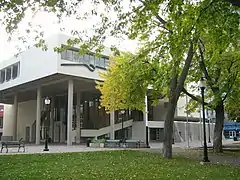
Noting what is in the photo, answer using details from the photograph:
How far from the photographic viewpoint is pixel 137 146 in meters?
28.5

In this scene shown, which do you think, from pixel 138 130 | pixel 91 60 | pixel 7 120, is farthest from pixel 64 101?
pixel 91 60

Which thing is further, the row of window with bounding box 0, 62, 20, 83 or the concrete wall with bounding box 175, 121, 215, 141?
the concrete wall with bounding box 175, 121, 215, 141

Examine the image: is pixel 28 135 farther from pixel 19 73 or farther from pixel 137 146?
pixel 137 146

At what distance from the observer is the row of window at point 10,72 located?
44.6 metres

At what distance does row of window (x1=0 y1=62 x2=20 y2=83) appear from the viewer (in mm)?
44619

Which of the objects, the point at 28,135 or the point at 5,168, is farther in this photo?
the point at 28,135

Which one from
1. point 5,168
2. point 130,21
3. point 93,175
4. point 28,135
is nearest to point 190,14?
point 130,21

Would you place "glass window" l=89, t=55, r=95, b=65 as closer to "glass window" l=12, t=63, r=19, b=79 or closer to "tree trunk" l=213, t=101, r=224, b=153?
"glass window" l=12, t=63, r=19, b=79

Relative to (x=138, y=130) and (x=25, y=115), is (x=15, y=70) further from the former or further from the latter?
(x=138, y=130)

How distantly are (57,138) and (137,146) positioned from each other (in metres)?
29.0

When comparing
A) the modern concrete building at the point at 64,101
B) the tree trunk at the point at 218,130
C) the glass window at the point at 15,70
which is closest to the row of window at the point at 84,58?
the modern concrete building at the point at 64,101

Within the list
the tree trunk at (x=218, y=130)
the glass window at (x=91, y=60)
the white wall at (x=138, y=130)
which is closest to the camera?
the tree trunk at (x=218, y=130)

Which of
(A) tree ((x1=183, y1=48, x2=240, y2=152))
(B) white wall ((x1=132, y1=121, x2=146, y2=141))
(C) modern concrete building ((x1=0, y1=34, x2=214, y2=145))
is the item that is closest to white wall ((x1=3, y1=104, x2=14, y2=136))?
(C) modern concrete building ((x1=0, y1=34, x2=214, y2=145))

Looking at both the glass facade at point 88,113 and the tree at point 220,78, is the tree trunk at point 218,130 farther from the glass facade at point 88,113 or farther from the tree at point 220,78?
the glass facade at point 88,113
